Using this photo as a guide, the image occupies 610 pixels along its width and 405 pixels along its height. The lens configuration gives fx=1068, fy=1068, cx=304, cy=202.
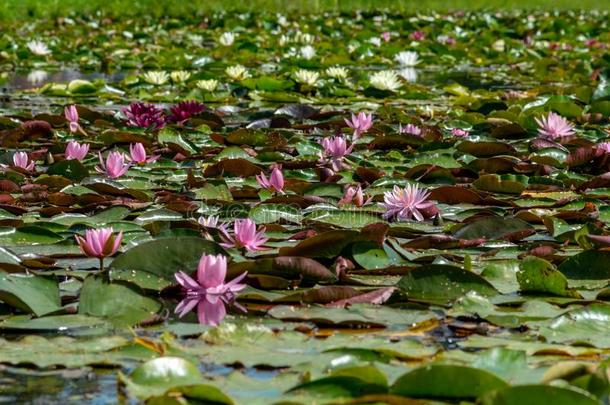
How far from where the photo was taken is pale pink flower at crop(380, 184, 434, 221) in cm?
284

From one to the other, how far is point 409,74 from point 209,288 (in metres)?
6.30

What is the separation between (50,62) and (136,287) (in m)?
7.30

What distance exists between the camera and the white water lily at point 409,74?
25.5ft

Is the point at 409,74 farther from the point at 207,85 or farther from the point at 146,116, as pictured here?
the point at 146,116

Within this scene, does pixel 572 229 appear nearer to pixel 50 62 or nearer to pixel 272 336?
pixel 272 336

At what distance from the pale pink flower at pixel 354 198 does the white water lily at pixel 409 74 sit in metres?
4.65

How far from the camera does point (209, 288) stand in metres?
2.08

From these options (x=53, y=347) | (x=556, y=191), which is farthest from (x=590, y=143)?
(x=53, y=347)

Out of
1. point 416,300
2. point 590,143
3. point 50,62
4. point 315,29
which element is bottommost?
point 416,300

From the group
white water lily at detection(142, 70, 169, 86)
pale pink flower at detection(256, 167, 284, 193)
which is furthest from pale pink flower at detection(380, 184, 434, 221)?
white water lily at detection(142, 70, 169, 86)

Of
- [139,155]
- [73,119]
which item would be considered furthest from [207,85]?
[139,155]

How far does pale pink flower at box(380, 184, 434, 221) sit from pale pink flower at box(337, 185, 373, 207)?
0.12m

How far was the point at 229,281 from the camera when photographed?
222 centimetres

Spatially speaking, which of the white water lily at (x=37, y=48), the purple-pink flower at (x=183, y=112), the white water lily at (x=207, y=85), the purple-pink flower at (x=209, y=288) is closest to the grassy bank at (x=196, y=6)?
the white water lily at (x=37, y=48)
